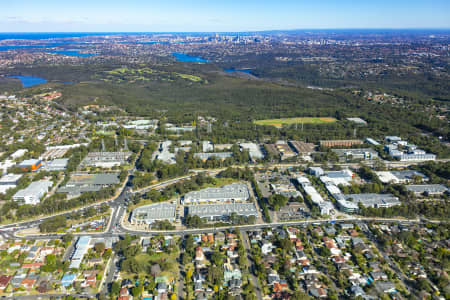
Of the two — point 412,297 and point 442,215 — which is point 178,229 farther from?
point 442,215

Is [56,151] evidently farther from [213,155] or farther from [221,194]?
[221,194]

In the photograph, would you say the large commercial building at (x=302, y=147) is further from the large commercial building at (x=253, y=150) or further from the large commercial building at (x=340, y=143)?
the large commercial building at (x=253, y=150)

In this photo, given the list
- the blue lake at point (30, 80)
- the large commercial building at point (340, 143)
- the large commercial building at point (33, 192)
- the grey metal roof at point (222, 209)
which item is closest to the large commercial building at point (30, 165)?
the large commercial building at point (33, 192)

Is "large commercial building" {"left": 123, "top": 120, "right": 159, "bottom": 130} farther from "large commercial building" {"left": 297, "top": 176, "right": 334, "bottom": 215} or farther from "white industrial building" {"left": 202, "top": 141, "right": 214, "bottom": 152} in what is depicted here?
"large commercial building" {"left": 297, "top": 176, "right": 334, "bottom": 215}

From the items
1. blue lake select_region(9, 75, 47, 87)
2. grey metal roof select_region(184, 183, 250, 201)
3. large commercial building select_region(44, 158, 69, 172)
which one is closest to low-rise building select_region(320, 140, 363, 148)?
grey metal roof select_region(184, 183, 250, 201)

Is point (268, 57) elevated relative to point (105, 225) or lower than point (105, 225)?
elevated

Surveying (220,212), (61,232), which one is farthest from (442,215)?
Answer: (61,232)
